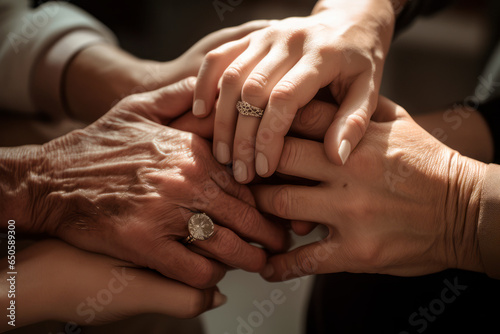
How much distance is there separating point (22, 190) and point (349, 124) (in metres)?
0.67

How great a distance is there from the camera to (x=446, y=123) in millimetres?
1028

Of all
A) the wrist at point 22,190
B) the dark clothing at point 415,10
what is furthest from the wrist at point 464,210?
the wrist at point 22,190

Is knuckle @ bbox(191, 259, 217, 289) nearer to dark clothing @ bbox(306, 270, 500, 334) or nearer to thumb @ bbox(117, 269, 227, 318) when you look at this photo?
thumb @ bbox(117, 269, 227, 318)

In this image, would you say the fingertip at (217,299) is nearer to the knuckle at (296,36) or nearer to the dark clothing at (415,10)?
the knuckle at (296,36)

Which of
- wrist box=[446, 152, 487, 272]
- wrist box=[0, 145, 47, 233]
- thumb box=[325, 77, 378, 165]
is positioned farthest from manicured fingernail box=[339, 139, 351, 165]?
wrist box=[0, 145, 47, 233]

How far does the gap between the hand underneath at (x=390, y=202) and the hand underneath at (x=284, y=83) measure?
0.15 ft

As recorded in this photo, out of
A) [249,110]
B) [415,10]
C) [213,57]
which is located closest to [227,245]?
[249,110]

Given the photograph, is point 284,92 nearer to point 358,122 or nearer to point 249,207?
point 358,122

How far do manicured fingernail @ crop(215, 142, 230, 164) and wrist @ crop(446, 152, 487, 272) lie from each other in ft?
1.46

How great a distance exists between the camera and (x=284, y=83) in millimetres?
728

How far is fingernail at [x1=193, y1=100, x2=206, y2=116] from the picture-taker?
847 mm

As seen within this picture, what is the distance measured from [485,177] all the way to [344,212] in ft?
0.89

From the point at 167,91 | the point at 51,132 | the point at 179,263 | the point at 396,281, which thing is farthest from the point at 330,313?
the point at 51,132

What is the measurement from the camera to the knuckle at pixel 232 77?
2.50 feet
